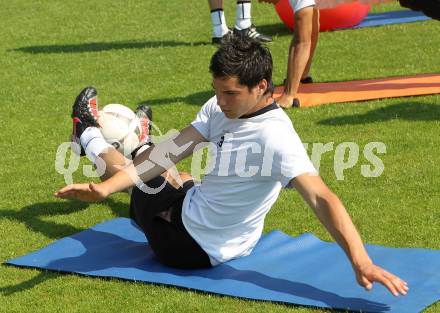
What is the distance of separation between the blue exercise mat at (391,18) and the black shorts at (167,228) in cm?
754

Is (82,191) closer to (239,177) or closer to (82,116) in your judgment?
(239,177)

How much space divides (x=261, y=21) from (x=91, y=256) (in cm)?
833

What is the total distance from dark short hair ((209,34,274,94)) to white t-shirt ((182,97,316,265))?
0.26 metres

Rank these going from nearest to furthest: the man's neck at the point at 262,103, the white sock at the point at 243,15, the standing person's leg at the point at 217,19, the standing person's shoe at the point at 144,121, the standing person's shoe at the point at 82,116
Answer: the man's neck at the point at 262,103 < the standing person's shoe at the point at 82,116 < the standing person's shoe at the point at 144,121 < the white sock at the point at 243,15 < the standing person's leg at the point at 217,19

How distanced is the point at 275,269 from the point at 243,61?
1.21 metres

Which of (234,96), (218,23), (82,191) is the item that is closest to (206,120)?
(234,96)

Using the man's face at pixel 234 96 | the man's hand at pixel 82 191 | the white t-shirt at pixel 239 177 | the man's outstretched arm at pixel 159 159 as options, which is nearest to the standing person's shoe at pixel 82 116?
the man's outstretched arm at pixel 159 159

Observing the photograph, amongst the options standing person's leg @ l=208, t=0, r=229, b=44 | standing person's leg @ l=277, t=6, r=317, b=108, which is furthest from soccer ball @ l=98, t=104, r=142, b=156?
standing person's leg @ l=208, t=0, r=229, b=44

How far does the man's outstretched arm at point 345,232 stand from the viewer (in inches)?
159

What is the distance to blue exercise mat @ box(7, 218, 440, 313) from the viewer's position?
14.8 feet

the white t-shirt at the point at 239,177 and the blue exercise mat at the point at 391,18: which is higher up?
the white t-shirt at the point at 239,177

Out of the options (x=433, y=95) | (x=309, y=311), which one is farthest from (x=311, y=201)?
(x=433, y=95)

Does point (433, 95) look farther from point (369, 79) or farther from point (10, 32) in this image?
point (10, 32)

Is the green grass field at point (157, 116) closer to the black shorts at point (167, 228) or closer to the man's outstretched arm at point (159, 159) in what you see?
the black shorts at point (167, 228)
